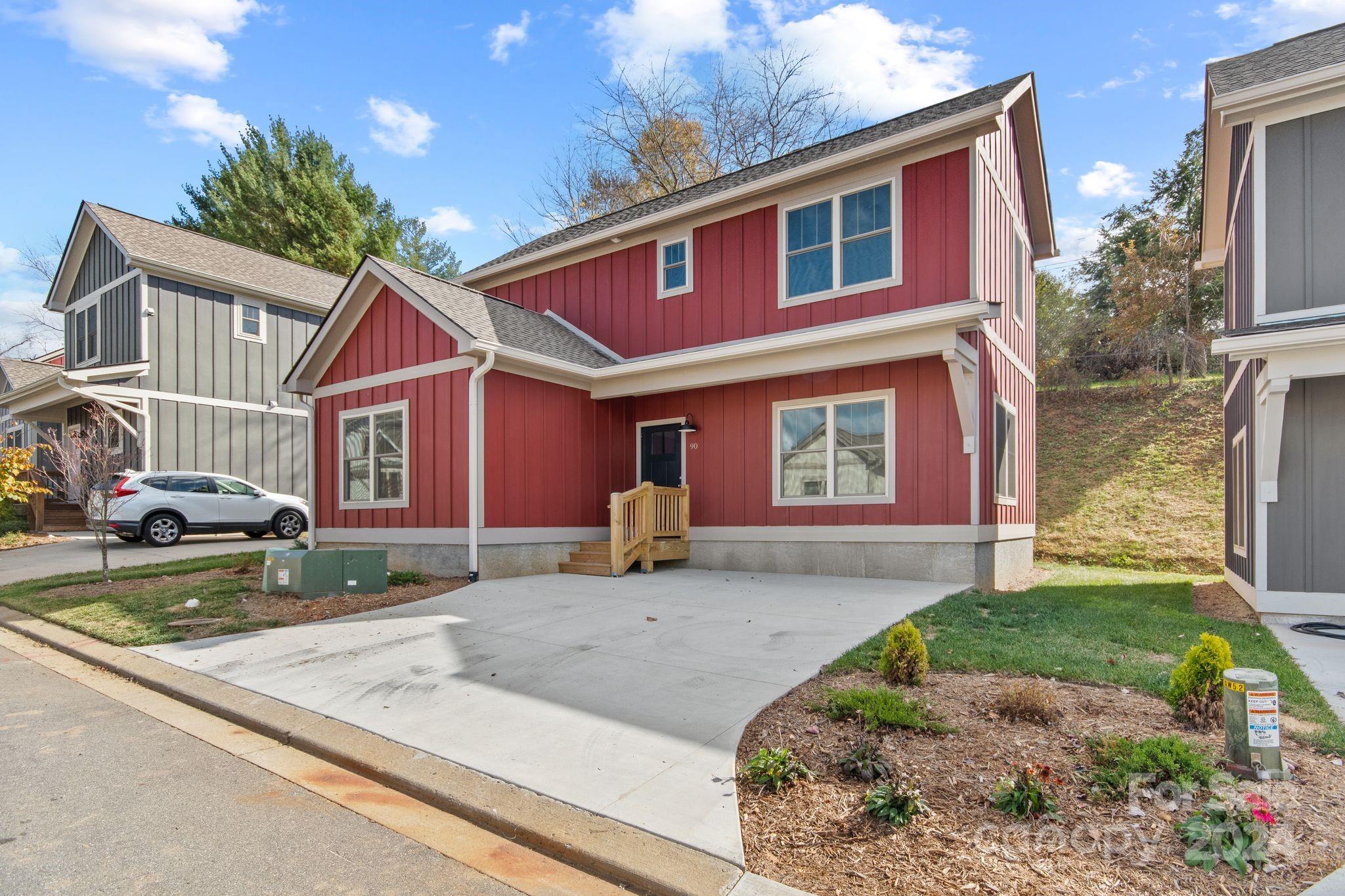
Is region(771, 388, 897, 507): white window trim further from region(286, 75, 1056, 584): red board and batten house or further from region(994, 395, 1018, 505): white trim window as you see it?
region(994, 395, 1018, 505): white trim window

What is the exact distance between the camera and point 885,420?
9.59m

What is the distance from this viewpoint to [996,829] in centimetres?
282

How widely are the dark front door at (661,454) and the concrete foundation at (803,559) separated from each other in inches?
49.2

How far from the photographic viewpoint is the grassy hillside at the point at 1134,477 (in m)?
13.1

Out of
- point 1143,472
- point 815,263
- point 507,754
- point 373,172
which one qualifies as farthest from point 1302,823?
point 373,172

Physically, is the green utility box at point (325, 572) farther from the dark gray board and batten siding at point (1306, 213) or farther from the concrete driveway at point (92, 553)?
the dark gray board and batten siding at point (1306, 213)

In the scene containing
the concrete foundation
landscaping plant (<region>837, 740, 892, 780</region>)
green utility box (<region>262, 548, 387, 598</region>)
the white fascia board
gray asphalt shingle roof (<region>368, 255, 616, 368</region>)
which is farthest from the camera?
gray asphalt shingle roof (<region>368, 255, 616, 368</region>)

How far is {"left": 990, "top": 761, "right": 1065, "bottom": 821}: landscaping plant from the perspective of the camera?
2859 millimetres

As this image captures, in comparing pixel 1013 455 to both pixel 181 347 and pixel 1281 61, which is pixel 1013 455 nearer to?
pixel 1281 61

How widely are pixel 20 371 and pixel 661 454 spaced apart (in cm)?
2188

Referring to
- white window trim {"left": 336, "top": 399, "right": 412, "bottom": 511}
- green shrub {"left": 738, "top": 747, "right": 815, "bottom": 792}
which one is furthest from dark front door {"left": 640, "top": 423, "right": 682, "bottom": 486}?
green shrub {"left": 738, "top": 747, "right": 815, "bottom": 792}

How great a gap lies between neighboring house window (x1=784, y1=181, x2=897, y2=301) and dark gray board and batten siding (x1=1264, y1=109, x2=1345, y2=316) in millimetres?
3857

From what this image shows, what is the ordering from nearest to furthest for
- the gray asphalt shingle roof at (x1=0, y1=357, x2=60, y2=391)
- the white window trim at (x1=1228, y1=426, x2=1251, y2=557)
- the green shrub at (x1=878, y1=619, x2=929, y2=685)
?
the green shrub at (x1=878, y1=619, x2=929, y2=685) < the white window trim at (x1=1228, y1=426, x2=1251, y2=557) < the gray asphalt shingle roof at (x1=0, y1=357, x2=60, y2=391)

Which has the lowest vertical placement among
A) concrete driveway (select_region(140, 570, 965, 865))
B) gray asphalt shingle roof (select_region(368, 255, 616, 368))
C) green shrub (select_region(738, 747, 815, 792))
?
concrete driveway (select_region(140, 570, 965, 865))
